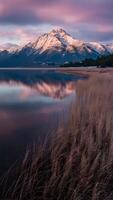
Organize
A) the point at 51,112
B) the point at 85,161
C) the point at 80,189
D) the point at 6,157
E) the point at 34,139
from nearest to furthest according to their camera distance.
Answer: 1. the point at 80,189
2. the point at 85,161
3. the point at 6,157
4. the point at 34,139
5. the point at 51,112

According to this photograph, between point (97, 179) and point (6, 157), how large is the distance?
4.47 meters

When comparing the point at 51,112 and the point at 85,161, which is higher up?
the point at 85,161

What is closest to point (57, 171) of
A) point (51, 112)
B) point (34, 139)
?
point (34, 139)

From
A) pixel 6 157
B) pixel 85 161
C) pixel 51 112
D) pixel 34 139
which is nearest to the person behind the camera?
pixel 85 161

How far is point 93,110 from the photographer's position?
17062 mm

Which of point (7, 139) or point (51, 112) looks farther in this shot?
point (51, 112)

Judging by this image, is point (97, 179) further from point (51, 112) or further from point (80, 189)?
point (51, 112)

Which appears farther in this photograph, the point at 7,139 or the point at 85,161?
the point at 7,139

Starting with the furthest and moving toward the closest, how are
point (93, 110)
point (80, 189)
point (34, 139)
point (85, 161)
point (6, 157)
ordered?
point (93, 110)
point (34, 139)
point (6, 157)
point (85, 161)
point (80, 189)

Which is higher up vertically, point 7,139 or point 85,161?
point 85,161

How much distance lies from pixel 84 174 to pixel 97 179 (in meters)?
0.36

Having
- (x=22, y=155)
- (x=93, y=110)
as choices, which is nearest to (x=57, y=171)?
(x=22, y=155)

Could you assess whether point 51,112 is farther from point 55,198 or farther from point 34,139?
point 55,198

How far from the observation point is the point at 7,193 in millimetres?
8906
